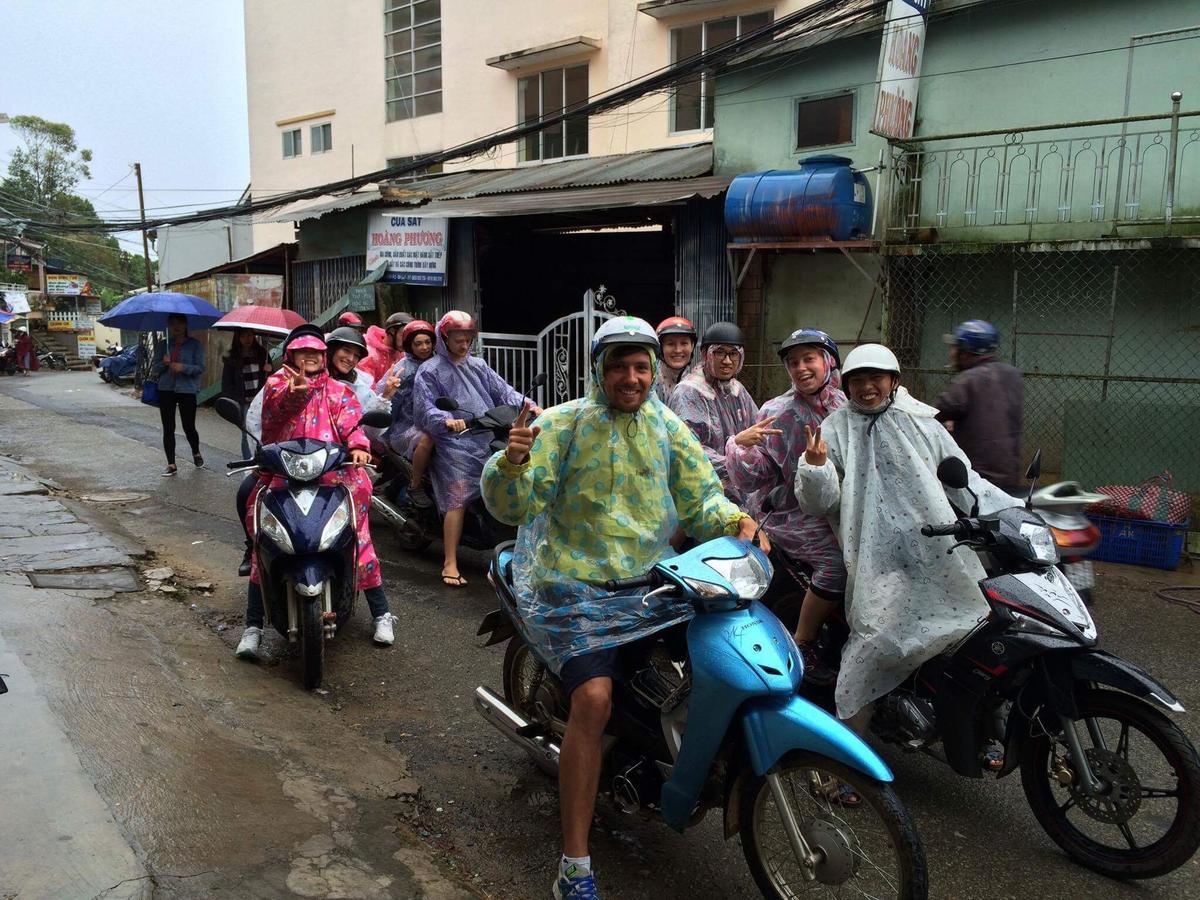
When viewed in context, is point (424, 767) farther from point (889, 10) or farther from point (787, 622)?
point (889, 10)

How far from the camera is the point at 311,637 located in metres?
4.34

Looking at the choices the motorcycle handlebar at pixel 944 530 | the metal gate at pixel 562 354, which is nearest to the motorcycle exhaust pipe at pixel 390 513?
the metal gate at pixel 562 354

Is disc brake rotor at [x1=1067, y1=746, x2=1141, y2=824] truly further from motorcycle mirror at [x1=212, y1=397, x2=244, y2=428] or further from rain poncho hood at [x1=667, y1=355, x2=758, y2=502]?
motorcycle mirror at [x1=212, y1=397, x2=244, y2=428]

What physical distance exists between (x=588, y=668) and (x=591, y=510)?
0.48 meters

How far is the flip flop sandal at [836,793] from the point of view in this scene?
8.07 ft

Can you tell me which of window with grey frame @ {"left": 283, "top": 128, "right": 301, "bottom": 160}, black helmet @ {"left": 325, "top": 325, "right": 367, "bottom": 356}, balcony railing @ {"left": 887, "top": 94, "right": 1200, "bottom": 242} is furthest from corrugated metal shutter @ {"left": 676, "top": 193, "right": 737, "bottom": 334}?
window with grey frame @ {"left": 283, "top": 128, "right": 301, "bottom": 160}

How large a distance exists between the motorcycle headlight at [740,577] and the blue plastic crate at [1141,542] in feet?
16.7

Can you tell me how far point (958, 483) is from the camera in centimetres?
310

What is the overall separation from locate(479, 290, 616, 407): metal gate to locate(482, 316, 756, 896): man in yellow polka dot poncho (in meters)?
6.16

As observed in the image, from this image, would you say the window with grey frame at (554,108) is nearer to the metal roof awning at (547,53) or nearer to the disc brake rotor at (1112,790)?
the metal roof awning at (547,53)

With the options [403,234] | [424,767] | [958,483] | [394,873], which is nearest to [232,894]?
[394,873]

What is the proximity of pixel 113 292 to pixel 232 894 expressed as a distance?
65287mm

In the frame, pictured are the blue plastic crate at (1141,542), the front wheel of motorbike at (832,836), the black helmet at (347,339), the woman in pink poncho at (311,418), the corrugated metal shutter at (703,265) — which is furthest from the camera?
the corrugated metal shutter at (703,265)

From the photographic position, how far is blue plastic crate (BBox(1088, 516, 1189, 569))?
688cm
